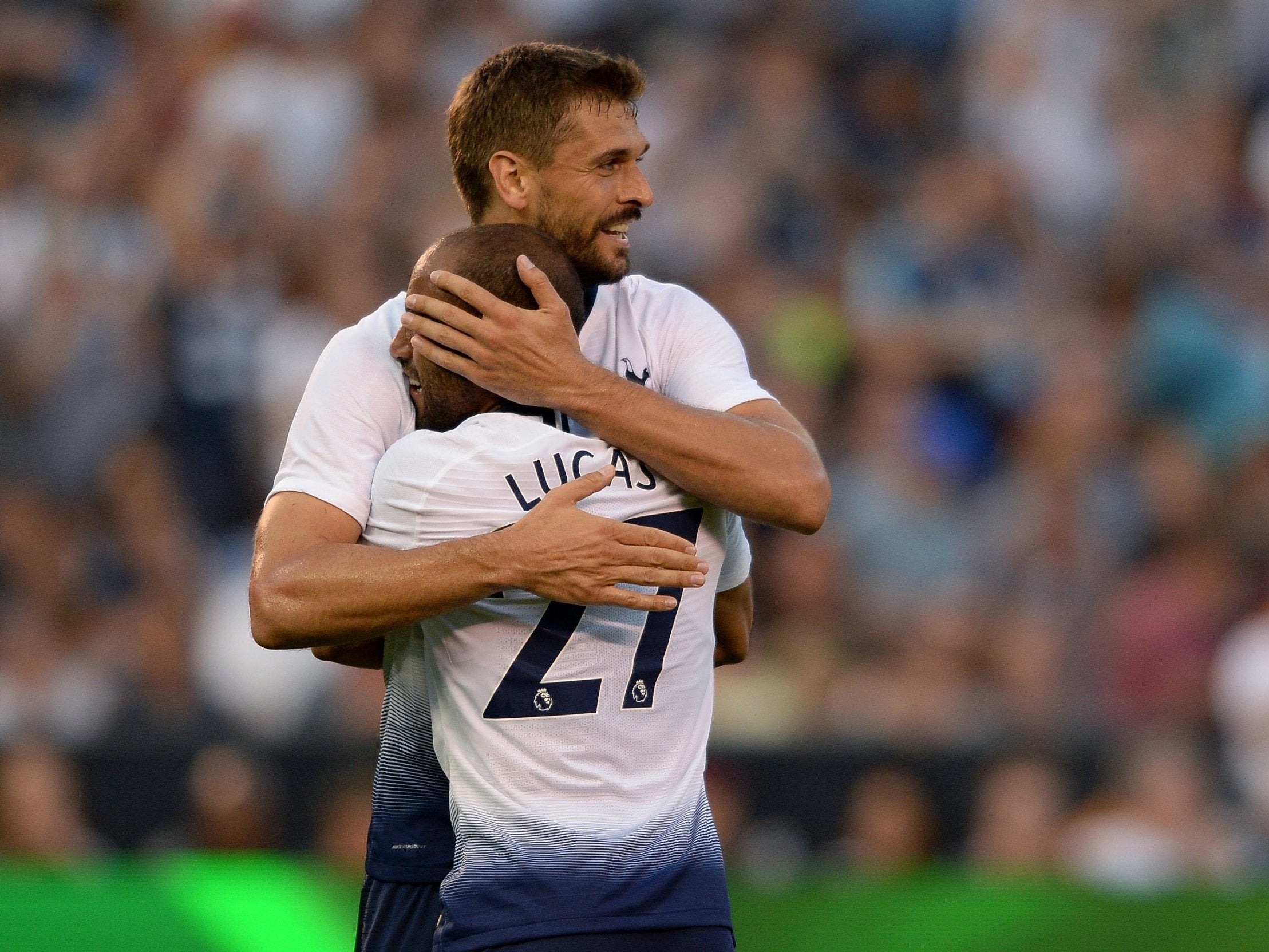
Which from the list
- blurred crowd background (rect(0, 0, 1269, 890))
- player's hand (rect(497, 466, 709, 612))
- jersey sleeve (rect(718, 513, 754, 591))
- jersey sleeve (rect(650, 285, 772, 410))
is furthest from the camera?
blurred crowd background (rect(0, 0, 1269, 890))

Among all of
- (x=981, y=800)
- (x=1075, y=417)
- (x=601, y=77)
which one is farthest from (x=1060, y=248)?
(x=601, y=77)

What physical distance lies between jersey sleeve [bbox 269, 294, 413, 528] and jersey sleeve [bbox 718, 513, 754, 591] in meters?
0.62

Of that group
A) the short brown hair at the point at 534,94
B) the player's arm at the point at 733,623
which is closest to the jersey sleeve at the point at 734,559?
the player's arm at the point at 733,623

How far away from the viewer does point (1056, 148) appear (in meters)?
9.55

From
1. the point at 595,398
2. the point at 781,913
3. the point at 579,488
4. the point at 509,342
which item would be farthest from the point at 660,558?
the point at 781,913

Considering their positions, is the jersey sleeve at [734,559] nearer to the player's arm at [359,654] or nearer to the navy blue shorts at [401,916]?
the player's arm at [359,654]

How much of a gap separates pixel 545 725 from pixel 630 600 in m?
0.24

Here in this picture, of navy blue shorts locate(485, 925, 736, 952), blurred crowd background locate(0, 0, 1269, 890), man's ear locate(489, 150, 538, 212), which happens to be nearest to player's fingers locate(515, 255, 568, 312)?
man's ear locate(489, 150, 538, 212)

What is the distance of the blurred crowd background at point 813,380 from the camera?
246 inches

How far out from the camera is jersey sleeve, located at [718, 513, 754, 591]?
314 cm

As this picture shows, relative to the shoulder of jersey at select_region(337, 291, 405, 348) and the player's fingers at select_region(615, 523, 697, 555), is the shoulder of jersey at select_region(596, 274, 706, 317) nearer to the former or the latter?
the shoulder of jersey at select_region(337, 291, 405, 348)

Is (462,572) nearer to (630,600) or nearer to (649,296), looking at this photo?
(630,600)

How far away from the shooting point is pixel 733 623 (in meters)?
3.32

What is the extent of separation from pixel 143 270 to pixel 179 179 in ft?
1.84
